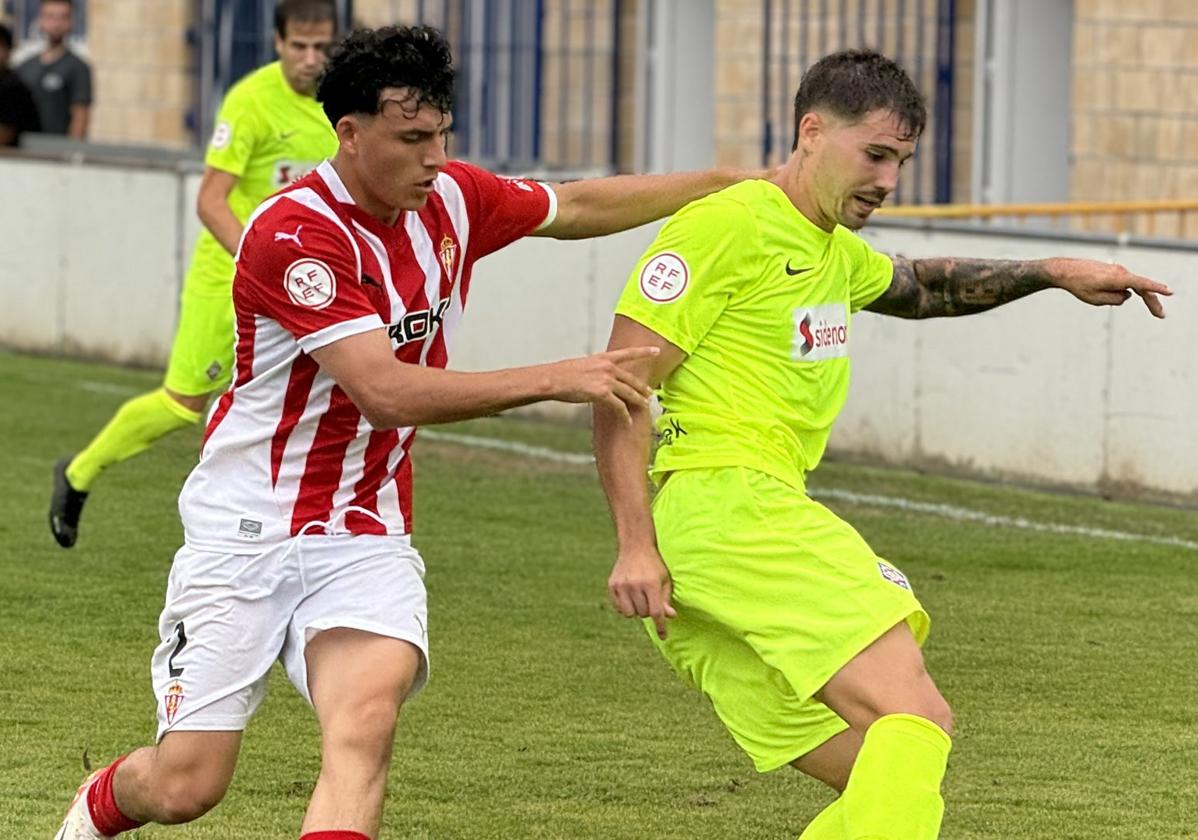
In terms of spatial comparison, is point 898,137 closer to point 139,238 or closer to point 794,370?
point 794,370

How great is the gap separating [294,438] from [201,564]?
290 mm

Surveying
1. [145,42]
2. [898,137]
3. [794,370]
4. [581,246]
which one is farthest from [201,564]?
[145,42]

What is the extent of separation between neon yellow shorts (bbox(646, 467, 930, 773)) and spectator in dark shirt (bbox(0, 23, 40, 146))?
509 inches

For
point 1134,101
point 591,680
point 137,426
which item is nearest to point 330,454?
point 591,680

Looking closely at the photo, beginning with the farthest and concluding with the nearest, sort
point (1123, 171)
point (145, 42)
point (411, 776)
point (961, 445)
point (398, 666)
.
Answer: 1. point (145, 42)
2. point (1123, 171)
3. point (961, 445)
4. point (411, 776)
5. point (398, 666)

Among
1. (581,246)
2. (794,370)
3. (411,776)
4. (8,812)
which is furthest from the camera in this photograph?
(581,246)

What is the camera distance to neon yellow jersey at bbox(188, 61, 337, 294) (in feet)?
31.8

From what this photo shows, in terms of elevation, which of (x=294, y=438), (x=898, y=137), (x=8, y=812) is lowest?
(x=8, y=812)

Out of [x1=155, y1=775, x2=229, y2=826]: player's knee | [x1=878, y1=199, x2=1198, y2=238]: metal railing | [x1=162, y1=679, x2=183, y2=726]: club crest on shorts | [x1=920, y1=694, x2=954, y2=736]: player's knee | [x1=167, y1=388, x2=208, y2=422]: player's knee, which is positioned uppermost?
[x1=878, y1=199, x2=1198, y2=238]: metal railing

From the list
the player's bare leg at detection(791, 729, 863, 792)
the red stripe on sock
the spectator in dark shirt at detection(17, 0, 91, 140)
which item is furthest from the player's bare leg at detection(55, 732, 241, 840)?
the spectator in dark shirt at detection(17, 0, 91, 140)

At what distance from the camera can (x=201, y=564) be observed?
16.4ft

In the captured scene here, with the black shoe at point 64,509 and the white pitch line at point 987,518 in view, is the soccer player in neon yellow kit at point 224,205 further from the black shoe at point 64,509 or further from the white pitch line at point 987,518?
the white pitch line at point 987,518

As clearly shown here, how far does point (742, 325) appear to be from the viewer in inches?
200

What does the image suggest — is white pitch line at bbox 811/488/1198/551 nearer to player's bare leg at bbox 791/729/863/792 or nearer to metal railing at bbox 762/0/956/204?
player's bare leg at bbox 791/729/863/792
